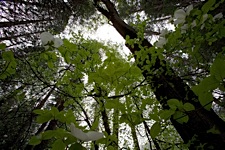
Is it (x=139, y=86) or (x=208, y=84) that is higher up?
(x=139, y=86)

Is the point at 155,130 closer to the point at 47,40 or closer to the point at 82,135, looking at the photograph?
the point at 82,135

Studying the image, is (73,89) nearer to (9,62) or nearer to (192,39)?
(9,62)

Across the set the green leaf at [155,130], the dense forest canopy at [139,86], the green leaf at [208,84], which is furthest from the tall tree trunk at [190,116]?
the green leaf at [208,84]

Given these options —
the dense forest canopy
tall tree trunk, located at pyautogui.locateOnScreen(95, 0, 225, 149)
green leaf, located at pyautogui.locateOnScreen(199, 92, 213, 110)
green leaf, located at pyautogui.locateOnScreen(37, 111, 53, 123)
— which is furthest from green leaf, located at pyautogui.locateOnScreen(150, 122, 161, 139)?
tall tree trunk, located at pyautogui.locateOnScreen(95, 0, 225, 149)

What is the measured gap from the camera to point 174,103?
1.61ft

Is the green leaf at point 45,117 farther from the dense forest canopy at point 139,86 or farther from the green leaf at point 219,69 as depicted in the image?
the green leaf at point 219,69

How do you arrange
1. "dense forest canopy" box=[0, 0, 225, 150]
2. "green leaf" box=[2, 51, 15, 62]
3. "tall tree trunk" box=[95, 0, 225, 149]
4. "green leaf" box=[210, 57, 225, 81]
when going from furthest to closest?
"tall tree trunk" box=[95, 0, 225, 149] < "green leaf" box=[2, 51, 15, 62] < "dense forest canopy" box=[0, 0, 225, 150] < "green leaf" box=[210, 57, 225, 81]

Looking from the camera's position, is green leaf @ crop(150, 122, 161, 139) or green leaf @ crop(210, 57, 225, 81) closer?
green leaf @ crop(210, 57, 225, 81)

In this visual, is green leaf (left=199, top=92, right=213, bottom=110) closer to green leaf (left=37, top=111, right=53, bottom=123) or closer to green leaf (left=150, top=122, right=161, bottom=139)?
green leaf (left=150, top=122, right=161, bottom=139)

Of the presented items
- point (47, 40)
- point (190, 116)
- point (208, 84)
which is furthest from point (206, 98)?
point (190, 116)

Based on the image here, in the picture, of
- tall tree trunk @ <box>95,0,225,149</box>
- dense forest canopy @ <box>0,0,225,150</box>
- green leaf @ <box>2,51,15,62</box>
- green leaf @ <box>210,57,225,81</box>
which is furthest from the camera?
tall tree trunk @ <box>95,0,225,149</box>

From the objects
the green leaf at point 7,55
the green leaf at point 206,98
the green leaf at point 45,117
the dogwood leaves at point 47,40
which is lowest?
the green leaf at point 206,98

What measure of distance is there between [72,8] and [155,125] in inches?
156

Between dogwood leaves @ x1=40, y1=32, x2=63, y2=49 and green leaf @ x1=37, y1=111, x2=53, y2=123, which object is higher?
dogwood leaves @ x1=40, y1=32, x2=63, y2=49
